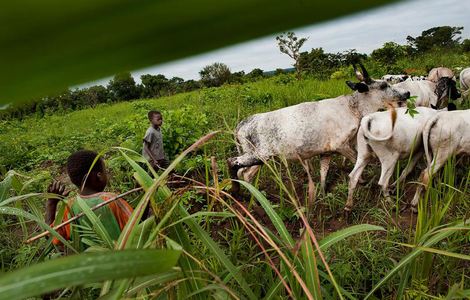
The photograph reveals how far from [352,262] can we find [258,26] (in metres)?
2.86

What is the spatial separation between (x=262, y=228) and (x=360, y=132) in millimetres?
3284

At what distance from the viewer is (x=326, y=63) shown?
12.0m

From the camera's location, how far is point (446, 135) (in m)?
3.60

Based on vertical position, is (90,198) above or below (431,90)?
above

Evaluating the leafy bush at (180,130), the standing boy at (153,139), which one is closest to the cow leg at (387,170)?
the standing boy at (153,139)

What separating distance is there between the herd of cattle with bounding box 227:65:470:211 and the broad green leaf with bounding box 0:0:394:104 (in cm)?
341

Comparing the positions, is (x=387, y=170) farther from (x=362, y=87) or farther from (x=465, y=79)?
(x=465, y=79)

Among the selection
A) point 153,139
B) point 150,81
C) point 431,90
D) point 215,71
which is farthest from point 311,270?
point 431,90

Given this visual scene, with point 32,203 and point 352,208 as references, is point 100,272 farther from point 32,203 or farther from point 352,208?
point 352,208

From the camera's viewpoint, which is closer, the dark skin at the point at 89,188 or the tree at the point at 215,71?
the tree at the point at 215,71

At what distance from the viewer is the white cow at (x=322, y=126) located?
4117mm

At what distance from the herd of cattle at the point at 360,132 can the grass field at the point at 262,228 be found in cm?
27

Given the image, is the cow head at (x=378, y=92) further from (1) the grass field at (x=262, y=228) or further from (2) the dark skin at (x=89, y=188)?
(2) the dark skin at (x=89, y=188)

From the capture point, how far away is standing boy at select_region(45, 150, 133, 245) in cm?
180
